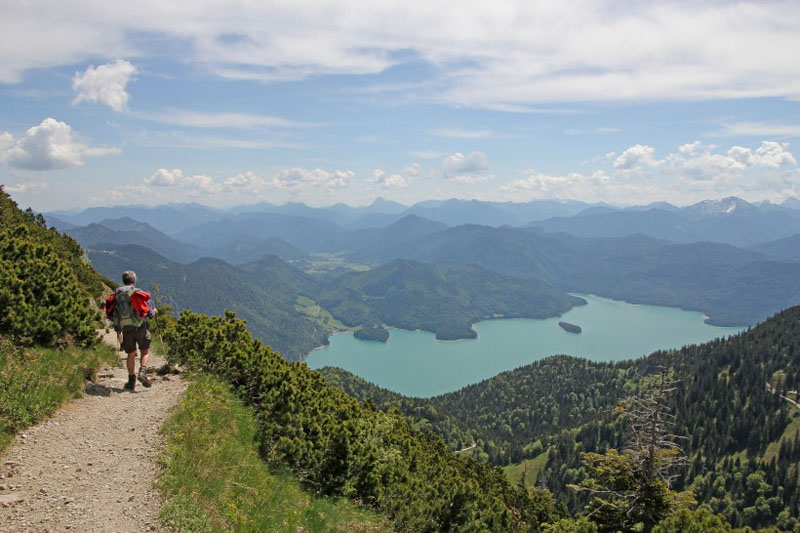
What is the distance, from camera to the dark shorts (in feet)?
42.7

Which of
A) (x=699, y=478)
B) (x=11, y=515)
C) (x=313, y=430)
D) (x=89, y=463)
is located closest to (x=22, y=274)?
(x=89, y=463)

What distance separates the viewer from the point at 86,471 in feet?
27.5

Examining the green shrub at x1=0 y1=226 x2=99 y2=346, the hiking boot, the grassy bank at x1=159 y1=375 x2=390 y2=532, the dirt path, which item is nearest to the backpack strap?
the hiking boot

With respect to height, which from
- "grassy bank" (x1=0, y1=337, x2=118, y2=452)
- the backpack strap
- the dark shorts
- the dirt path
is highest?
the backpack strap

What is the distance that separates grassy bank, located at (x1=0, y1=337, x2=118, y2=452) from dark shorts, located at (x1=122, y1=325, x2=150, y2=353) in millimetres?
1173

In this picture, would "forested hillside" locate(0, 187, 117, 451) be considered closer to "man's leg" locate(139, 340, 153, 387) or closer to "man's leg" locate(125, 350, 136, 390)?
"man's leg" locate(125, 350, 136, 390)

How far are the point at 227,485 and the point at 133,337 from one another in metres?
6.47

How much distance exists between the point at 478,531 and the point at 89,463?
14.2m

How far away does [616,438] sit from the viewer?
127m

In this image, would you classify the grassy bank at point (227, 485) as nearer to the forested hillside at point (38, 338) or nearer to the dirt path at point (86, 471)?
the dirt path at point (86, 471)

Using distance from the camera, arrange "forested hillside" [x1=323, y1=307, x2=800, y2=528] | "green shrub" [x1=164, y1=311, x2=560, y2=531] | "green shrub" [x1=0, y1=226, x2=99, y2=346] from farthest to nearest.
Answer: "forested hillside" [x1=323, y1=307, x2=800, y2=528] < "green shrub" [x1=164, y1=311, x2=560, y2=531] < "green shrub" [x1=0, y1=226, x2=99, y2=346]

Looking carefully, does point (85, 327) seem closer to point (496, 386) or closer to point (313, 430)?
point (313, 430)

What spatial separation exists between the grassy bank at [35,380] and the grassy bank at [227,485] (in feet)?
8.72

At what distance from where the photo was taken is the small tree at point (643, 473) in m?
13.8
